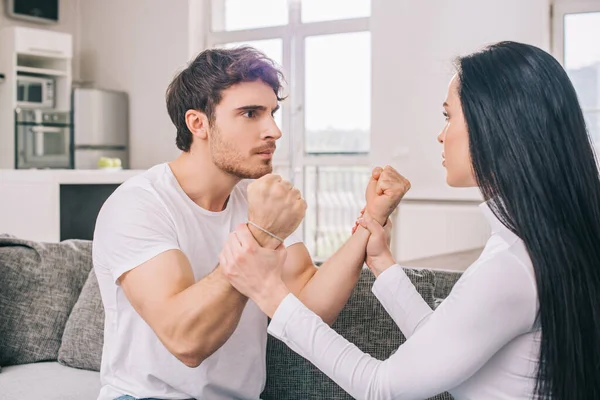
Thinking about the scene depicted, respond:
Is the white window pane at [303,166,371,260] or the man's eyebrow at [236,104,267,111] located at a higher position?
the man's eyebrow at [236,104,267,111]

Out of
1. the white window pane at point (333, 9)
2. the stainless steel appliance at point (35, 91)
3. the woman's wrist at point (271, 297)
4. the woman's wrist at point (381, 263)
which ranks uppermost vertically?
the white window pane at point (333, 9)

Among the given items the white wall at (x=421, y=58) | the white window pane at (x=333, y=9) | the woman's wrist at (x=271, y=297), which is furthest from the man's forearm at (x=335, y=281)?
the white window pane at (x=333, y=9)

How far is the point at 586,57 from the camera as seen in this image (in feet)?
15.2

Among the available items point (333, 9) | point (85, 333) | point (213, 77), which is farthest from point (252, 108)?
point (333, 9)

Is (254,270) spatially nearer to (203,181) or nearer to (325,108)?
(203,181)

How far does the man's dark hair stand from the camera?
5.52 feet

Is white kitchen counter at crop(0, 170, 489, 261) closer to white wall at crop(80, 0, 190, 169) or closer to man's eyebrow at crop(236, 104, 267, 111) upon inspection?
white wall at crop(80, 0, 190, 169)

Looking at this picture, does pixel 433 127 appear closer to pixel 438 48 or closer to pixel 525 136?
pixel 438 48

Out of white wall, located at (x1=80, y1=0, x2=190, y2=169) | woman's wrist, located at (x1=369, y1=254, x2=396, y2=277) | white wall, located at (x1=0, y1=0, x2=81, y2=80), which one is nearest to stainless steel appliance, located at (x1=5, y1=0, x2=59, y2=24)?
white wall, located at (x1=0, y1=0, x2=81, y2=80)

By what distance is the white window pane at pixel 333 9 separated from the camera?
20.0 feet

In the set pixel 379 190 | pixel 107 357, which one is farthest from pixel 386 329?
pixel 107 357

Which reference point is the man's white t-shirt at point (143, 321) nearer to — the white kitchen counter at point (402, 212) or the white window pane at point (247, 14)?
the white kitchen counter at point (402, 212)

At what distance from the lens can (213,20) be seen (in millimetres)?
6941

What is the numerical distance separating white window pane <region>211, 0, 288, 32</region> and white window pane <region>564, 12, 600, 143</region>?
264cm
